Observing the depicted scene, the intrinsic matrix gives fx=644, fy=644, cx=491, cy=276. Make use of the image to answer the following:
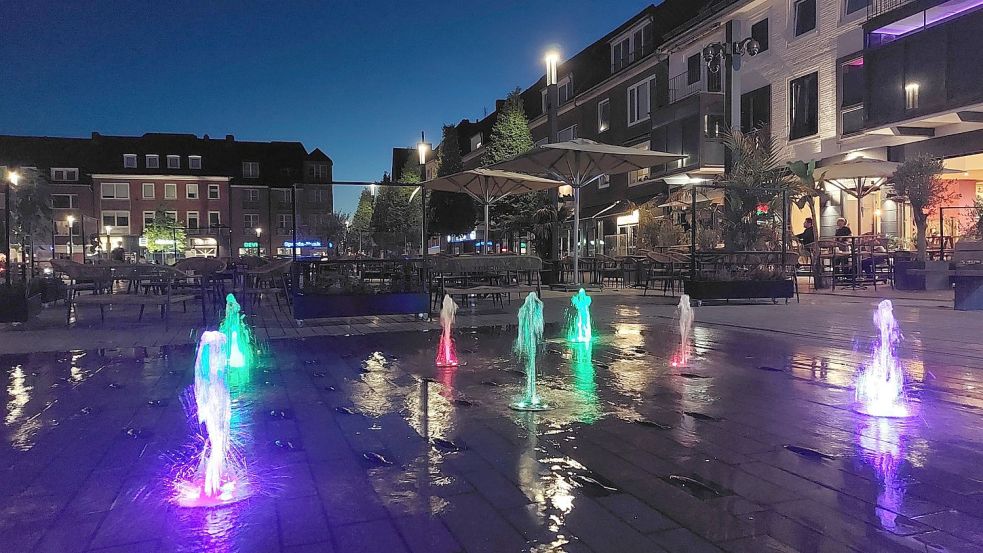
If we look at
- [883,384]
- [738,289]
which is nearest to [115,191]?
[738,289]

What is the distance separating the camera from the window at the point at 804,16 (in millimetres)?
20891

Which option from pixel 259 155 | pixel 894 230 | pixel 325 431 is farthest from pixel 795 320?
pixel 259 155

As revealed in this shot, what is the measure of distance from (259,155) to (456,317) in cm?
6102

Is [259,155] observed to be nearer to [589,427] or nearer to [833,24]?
[833,24]

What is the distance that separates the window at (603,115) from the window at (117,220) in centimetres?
4467

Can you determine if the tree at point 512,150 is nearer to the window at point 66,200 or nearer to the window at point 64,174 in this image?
the window at point 66,200

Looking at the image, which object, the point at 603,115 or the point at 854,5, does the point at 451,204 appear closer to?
the point at 603,115

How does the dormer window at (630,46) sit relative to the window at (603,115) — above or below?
above

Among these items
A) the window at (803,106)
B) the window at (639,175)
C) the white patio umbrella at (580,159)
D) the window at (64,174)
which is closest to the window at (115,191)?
the window at (64,174)

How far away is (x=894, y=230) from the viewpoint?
20.8 m

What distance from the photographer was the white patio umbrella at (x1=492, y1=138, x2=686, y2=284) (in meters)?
13.0

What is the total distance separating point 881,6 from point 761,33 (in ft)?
17.5

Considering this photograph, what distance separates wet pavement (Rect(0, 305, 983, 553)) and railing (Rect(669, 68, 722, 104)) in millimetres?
20903

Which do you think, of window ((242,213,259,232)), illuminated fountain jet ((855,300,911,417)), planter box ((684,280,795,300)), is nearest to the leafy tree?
window ((242,213,259,232))
